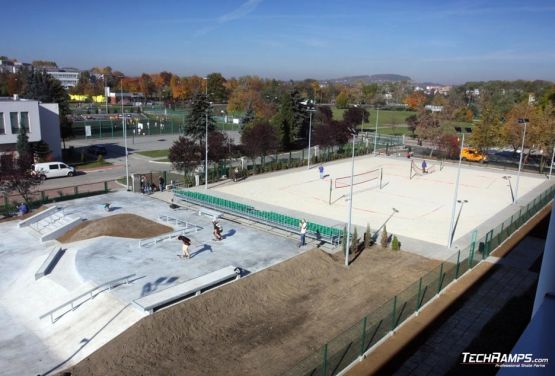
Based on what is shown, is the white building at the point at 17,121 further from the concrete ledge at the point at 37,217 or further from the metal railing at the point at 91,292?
the metal railing at the point at 91,292

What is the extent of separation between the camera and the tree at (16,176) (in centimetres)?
2580

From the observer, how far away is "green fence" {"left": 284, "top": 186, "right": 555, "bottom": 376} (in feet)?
40.4

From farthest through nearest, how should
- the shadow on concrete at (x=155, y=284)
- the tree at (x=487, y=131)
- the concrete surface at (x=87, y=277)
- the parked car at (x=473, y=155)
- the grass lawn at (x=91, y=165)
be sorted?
the parked car at (x=473, y=155)
the tree at (x=487, y=131)
the grass lawn at (x=91, y=165)
the shadow on concrete at (x=155, y=284)
the concrete surface at (x=87, y=277)

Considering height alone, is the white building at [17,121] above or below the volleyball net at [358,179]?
above

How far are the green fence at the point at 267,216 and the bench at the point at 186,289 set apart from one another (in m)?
6.40

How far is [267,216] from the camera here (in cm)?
2520

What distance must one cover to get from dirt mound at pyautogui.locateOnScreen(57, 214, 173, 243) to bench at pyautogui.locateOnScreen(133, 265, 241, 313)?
657 centimetres

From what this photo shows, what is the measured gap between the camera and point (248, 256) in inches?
803

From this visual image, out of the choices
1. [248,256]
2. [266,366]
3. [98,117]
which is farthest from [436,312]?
[98,117]

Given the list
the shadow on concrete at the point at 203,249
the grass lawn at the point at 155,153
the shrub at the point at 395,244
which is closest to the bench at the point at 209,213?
the shadow on concrete at the point at 203,249

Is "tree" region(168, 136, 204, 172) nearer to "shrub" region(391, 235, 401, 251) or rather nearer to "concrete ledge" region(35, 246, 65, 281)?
"concrete ledge" region(35, 246, 65, 281)

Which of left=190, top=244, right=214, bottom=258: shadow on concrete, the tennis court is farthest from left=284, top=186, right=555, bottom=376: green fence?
left=190, top=244, right=214, bottom=258: shadow on concrete

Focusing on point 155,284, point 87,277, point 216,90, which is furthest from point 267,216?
point 216,90

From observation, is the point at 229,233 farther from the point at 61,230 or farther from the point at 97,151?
the point at 97,151
